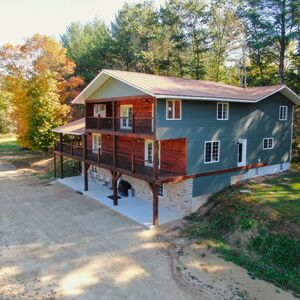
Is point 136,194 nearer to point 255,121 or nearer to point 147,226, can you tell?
point 147,226

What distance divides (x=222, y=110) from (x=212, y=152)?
2666 mm

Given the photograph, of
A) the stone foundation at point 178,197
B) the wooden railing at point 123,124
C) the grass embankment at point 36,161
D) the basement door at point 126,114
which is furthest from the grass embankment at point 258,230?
the grass embankment at point 36,161

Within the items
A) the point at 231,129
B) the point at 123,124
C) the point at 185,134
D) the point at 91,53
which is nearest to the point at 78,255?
the point at 185,134

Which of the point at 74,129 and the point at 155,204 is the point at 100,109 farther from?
the point at 155,204

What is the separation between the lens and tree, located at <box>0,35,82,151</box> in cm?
3081

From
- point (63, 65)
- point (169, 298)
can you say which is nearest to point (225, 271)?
point (169, 298)

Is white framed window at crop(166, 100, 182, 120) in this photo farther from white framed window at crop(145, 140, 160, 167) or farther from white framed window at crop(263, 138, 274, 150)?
white framed window at crop(263, 138, 274, 150)

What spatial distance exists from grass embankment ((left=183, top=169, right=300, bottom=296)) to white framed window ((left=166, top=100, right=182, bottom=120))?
542 cm

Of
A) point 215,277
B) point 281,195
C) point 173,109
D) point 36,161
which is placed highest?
point 173,109

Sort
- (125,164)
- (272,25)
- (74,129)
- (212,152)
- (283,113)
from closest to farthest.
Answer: (212,152) → (125,164) → (283,113) → (74,129) → (272,25)

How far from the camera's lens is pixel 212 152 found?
1772cm

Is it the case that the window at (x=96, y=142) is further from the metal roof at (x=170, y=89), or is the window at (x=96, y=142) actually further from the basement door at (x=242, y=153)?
the basement door at (x=242, y=153)

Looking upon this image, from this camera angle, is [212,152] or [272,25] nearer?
[212,152]

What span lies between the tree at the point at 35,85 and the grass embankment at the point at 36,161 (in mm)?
2313
